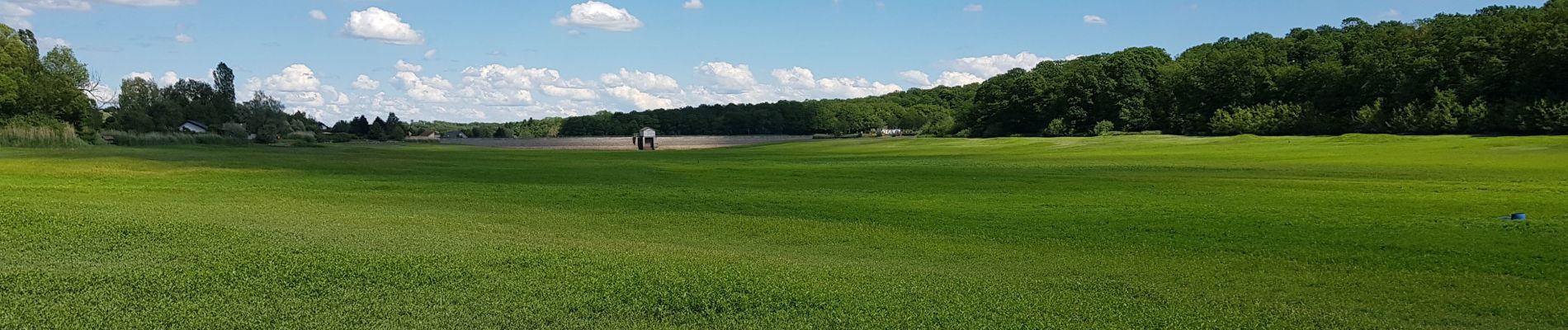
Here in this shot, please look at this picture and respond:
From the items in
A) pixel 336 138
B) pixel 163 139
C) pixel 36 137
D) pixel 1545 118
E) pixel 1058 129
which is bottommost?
pixel 336 138

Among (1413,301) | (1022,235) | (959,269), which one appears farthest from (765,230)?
(1413,301)

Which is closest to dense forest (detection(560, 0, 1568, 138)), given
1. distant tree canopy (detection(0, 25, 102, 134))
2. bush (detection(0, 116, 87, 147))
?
bush (detection(0, 116, 87, 147))

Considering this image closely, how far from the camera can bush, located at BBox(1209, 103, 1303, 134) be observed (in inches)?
3514

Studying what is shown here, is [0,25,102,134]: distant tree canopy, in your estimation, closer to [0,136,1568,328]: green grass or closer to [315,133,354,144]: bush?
[315,133,354,144]: bush

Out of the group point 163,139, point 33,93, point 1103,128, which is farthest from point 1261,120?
point 33,93

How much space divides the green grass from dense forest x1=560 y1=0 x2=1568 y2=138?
54.0 meters

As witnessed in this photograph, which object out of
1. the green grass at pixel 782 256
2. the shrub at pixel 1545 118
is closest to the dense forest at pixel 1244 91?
the shrub at pixel 1545 118

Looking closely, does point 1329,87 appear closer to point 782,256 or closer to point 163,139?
point 782,256

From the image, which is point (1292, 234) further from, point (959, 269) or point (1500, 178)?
point (1500, 178)

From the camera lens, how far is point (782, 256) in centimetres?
1391

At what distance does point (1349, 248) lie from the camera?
14.3 metres

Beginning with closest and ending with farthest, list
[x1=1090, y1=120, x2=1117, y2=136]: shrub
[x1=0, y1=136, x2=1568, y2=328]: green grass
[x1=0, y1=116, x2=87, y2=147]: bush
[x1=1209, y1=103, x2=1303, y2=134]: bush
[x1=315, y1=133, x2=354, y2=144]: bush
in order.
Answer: [x1=0, y1=136, x2=1568, y2=328]: green grass → [x1=0, y1=116, x2=87, y2=147]: bush → [x1=1209, y1=103, x2=1303, y2=134]: bush → [x1=1090, y1=120, x2=1117, y2=136]: shrub → [x1=315, y1=133, x2=354, y2=144]: bush

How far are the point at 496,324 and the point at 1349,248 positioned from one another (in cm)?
1127

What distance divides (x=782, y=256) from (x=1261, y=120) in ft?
286
